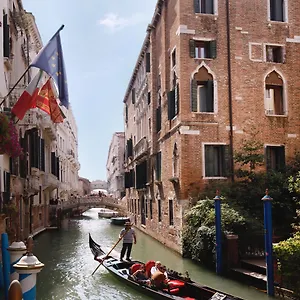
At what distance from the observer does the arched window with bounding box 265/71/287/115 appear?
52.2 ft

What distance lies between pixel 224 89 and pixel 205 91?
69 centimetres

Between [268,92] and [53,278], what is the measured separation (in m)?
10.1

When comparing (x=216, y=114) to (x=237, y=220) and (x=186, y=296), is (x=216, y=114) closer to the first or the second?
(x=237, y=220)

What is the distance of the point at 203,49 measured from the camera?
15.8 meters

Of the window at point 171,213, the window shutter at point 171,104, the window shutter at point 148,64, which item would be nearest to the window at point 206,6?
the window shutter at point 171,104

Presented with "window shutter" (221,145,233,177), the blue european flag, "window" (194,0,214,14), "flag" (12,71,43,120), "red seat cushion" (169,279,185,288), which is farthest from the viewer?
"window" (194,0,214,14)

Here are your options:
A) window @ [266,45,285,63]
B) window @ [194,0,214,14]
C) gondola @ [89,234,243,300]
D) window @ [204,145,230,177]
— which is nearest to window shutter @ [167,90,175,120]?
window @ [204,145,230,177]

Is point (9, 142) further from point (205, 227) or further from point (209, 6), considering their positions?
point (209, 6)

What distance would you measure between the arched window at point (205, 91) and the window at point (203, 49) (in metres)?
0.58

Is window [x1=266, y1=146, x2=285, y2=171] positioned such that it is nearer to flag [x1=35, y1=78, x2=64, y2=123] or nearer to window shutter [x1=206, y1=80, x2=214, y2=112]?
window shutter [x1=206, y1=80, x2=214, y2=112]

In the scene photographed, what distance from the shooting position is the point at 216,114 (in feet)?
50.2

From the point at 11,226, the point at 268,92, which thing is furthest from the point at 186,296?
the point at 268,92

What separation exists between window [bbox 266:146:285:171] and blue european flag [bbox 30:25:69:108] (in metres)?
8.03

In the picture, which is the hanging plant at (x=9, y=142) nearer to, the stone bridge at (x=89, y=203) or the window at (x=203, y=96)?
the window at (x=203, y=96)
